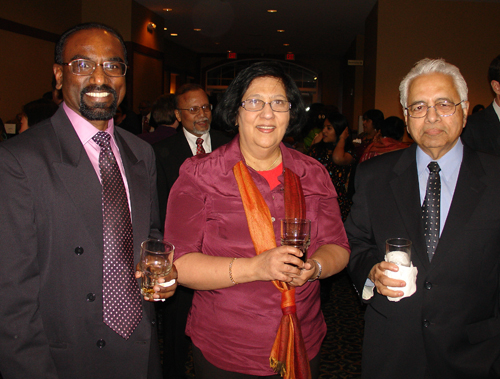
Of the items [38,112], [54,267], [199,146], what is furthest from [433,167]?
[38,112]

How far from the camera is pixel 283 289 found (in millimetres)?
1745

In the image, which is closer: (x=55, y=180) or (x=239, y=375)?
(x=55, y=180)

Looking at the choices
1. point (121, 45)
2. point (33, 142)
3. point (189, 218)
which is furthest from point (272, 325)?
point (121, 45)

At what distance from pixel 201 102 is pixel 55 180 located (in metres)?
2.36

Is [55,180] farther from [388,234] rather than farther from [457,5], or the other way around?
[457,5]

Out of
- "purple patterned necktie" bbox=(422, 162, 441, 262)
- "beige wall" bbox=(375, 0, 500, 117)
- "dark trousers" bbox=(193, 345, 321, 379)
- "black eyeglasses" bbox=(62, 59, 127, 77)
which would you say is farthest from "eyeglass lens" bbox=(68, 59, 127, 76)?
"beige wall" bbox=(375, 0, 500, 117)

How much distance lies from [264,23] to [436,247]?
12.6m

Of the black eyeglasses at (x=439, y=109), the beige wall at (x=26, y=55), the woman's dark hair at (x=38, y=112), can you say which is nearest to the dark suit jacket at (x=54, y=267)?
the black eyeglasses at (x=439, y=109)

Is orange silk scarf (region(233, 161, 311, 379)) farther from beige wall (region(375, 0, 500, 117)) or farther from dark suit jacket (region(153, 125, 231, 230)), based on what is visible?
beige wall (region(375, 0, 500, 117))

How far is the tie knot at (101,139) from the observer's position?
179cm

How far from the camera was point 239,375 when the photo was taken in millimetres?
1775

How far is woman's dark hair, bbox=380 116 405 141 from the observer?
4.95m

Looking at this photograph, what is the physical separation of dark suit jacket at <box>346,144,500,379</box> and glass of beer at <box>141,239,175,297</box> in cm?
92

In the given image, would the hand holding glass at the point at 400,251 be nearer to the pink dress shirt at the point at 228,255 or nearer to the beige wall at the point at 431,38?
the pink dress shirt at the point at 228,255
